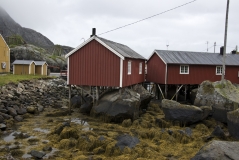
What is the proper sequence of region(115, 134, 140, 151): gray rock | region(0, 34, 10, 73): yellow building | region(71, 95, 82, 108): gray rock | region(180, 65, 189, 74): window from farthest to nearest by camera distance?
1. region(0, 34, 10, 73): yellow building
2. region(180, 65, 189, 74): window
3. region(71, 95, 82, 108): gray rock
4. region(115, 134, 140, 151): gray rock

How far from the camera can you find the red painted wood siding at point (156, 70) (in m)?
25.3

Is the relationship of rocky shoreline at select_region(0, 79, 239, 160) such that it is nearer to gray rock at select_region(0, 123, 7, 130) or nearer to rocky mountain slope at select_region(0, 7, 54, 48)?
gray rock at select_region(0, 123, 7, 130)

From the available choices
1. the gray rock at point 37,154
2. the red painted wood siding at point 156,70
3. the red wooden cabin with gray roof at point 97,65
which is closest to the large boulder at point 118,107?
the red wooden cabin with gray roof at point 97,65

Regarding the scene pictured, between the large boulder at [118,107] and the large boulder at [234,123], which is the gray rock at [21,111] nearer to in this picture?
the large boulder at [118,107]

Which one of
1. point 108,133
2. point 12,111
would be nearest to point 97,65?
point 108,133

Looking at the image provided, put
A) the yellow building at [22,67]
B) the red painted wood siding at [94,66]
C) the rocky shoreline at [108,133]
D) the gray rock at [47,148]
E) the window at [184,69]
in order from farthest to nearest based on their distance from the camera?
1. the yellow building at [22,67]
2. the window at [184,69]
3. the red painted wood siding at [94,66]
4. the gray rock at [47,148]
5. the rocky shoreline at [108,133]

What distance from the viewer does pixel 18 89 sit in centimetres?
2433

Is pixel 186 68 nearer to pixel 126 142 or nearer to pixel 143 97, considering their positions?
pixel 143 97

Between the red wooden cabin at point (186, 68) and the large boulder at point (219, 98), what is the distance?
613 cm

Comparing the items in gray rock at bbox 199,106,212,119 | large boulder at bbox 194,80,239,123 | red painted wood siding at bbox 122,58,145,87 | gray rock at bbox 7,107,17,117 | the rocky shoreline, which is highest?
red painted wood siding at bbox 122,58,145,87

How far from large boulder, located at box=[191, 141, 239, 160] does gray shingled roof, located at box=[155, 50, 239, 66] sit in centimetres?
1751

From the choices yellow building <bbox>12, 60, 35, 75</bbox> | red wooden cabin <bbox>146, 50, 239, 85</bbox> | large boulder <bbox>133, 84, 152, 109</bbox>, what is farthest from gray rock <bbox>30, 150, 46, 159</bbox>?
yellow building <bbox>12, 60, 35, 75</bbox>

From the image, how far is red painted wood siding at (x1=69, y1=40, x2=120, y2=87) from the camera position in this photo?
18.0m

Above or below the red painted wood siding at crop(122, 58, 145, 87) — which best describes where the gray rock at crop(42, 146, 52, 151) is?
below
